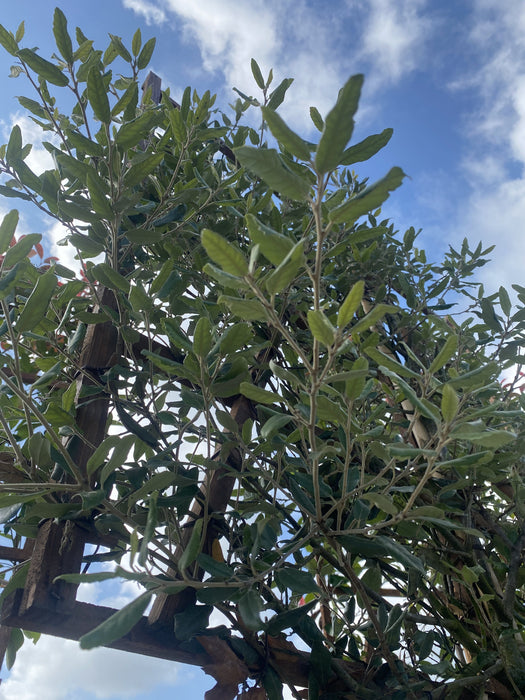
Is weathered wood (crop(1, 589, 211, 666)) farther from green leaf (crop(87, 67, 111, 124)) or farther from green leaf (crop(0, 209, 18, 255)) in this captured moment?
green leaf (crop(87, 67, 111, 124))

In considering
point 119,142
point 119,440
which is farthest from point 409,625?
point 119,142

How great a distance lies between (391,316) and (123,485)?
130 centimetres

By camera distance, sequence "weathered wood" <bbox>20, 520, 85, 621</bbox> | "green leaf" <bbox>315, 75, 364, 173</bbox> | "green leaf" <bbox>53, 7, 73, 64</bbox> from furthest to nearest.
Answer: "green leaf" <bbox>53, 7, 73, 64</bbox> → "weathered wood" <bbox>20, 520, 85, 621</bbox> → "green leaf" <bbox>315, 75, 364, 173</bbox>

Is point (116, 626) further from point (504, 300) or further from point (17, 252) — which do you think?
point (504, 300)

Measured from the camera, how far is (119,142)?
38.0 inches

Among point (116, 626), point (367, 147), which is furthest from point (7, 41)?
point (116, 626)

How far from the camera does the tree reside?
2.00ft

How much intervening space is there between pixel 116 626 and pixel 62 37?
1170mm

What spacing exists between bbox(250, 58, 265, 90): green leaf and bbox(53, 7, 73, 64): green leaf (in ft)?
1.90

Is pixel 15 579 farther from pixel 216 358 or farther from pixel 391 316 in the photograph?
pixel 391 316

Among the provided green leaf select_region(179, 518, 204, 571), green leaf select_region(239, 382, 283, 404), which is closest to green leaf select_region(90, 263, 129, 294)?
green leaf select_region(239, 382, 283, 404)

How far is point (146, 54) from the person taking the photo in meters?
1.45

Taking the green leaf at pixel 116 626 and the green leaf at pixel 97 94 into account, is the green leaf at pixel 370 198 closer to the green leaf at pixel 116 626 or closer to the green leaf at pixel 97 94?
the green leaf at pixel 116 626

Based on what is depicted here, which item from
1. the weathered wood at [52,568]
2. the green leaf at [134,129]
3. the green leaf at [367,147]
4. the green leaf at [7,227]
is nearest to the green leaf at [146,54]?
the green leaf at [134,129]
